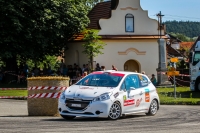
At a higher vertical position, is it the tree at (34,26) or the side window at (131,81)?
the tree at (34,26)

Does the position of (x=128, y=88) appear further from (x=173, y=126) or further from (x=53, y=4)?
(x=53, y=4)

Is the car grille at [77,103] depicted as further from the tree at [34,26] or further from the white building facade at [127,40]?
the white building facade at [127,40]

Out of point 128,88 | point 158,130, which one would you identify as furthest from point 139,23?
point 158,130

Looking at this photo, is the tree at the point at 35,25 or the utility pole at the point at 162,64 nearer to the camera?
the tree at the point at 35,25

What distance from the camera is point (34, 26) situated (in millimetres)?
46188

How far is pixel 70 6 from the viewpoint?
4978cm

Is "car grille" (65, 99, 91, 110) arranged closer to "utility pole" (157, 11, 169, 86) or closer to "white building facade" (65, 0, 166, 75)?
"utility pole" (157, 11, 169, 86)

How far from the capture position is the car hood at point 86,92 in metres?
18.5

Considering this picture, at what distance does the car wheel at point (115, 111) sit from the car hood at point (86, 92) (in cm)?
51

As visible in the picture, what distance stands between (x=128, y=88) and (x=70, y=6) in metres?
30.6

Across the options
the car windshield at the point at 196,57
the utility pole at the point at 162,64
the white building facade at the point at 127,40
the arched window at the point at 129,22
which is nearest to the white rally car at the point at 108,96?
the car windshield at the point at 196,57

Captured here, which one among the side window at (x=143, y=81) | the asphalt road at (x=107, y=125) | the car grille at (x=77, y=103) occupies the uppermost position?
the side window at (x=143, y=81)

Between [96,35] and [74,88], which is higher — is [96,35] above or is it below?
above

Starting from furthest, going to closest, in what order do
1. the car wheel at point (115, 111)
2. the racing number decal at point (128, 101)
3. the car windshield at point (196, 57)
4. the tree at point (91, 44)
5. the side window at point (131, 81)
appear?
the tree at point (91, 44) → the car windshield at point (196, 57) → the side window at point (131, 81) → the racing number decal at point (128, 101) → the car wheel at point (115, 111)
